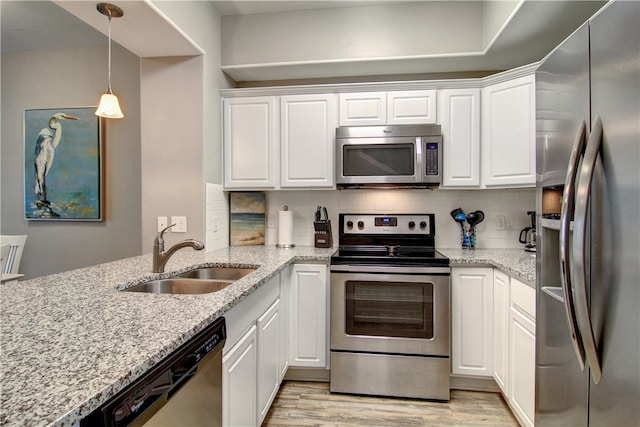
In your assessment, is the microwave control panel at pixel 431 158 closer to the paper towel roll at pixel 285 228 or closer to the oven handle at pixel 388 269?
the oven handle at pixel 388 269

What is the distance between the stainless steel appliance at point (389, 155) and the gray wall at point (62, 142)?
1794mm

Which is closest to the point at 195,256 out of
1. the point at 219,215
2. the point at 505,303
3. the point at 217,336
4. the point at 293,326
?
the point at 219,215

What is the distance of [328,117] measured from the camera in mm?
2482

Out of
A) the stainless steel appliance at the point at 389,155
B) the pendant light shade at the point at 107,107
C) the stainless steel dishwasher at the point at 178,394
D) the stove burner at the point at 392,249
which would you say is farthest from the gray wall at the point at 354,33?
the stainless steel dishwasher at the point at 178,394

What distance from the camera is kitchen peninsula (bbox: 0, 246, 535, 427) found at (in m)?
0.54

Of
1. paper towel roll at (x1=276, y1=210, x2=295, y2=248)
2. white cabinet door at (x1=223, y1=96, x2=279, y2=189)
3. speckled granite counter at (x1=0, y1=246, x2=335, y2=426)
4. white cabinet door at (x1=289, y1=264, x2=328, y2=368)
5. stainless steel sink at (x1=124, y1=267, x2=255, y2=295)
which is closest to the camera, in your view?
speckled granite counter at (x1=0, y1=246, x2=335, y2=426)

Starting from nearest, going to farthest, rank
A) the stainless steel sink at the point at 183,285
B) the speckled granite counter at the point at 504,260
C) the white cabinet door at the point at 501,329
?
the stainless steel sink at the point at 183,285 → the speckled granite counter at the point at 504,260 → the white cabinet door at the point at 501,329

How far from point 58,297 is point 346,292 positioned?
1517 millimetres

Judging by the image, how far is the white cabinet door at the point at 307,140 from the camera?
248 cm

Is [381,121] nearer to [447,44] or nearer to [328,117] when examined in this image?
[328,117]

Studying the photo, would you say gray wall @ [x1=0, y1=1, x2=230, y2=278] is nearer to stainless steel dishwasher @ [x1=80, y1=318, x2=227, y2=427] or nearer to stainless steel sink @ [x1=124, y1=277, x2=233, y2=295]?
stainless steel sink @ [x1=124, y1=277, x2=233, y2=295]

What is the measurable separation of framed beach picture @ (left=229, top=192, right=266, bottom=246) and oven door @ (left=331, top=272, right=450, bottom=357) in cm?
90

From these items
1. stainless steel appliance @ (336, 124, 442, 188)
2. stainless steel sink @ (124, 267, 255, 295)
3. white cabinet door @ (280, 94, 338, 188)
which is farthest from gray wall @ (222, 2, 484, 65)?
stainless steel sink @ (124, 267, 255, 295)

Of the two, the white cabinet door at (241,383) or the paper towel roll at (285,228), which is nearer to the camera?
the white cabinet door at (241,383)
